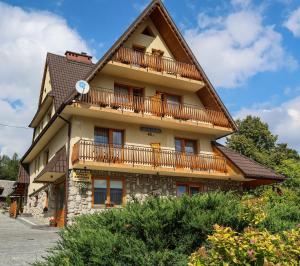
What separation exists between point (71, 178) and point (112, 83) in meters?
5.38

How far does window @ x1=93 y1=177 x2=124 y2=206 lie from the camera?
686 inches

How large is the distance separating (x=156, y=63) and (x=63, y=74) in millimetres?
6326

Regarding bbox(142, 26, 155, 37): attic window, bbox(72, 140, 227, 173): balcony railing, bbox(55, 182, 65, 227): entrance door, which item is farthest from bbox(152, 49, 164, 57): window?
bbox(55, 182, 65, 227): entrance door

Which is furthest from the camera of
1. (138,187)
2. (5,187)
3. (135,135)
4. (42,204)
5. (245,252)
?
(5,187)

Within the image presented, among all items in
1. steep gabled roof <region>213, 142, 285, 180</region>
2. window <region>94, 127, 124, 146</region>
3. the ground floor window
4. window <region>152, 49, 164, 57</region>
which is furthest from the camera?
window <region>152, 49, 164, 57</region>

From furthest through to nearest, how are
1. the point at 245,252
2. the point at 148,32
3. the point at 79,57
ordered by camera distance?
the point at 79,57 → the point at 148,32 → the point at 245,252

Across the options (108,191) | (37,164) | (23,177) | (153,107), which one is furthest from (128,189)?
(23,177)

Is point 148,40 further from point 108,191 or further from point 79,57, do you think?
point 108,191

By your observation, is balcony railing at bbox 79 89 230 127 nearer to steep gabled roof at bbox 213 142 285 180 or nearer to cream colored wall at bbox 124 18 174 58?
steep gabled roof at bbox 213 142 285 180

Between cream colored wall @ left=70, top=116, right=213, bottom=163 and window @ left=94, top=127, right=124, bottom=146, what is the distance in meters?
0.26

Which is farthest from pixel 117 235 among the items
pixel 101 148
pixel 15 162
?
pixel 15 162

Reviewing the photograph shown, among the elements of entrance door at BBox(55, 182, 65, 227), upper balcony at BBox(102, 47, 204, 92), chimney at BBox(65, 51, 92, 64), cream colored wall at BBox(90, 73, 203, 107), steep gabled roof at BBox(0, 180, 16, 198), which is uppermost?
chimney at BBox(65, 51, 92, 64)

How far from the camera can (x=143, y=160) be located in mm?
18250

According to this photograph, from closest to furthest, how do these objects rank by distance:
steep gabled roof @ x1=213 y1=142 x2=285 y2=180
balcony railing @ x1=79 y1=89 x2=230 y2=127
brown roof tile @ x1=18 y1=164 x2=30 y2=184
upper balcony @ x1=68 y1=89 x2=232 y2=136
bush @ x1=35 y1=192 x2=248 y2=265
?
bush @ x1=35 y1=192 x2=248 y2=265
upper balcony @ x1=68 y1=89 x2=232 y2=136
balcony railing @ x1=79 y1=89 x2=230 y2=127
steep gabled roof @ x1=213 y1=142 x2=285 y2=180
brown roof tile @ x1=18 y1=164 x2=30 y2=184
